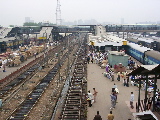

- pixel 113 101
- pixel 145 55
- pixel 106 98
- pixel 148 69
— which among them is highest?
pixel 148 69

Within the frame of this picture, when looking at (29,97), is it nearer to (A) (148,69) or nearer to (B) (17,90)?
(B) (17,90)

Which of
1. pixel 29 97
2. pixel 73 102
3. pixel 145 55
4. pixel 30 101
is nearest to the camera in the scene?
pixel 73 102

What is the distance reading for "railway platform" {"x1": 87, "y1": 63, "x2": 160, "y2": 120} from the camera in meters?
12.2

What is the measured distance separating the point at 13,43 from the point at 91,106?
3969cm

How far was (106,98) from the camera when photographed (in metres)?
14.9

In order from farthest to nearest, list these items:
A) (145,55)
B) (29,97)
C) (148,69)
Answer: (145,55), (29,97), (148,69)

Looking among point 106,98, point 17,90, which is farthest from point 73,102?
point 17,90

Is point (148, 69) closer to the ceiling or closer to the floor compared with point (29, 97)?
closer to the ceiling

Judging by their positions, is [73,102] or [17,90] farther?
[17,90]

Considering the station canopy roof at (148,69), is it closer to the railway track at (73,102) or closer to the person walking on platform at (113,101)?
the person walking on platform at (113,101)

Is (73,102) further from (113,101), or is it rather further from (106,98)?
(113,101)

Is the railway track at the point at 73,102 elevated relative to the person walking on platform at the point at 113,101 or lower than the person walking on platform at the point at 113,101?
lower

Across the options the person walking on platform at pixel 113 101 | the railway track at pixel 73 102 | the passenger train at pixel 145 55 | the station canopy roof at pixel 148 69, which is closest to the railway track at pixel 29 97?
the railway track at pixel 73 102

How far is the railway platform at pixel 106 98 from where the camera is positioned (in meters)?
12.2
